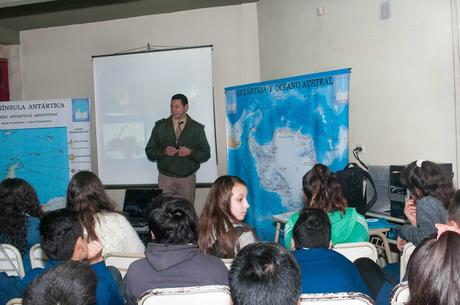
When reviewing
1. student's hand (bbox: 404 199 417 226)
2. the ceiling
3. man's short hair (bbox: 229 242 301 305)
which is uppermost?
the ceiling

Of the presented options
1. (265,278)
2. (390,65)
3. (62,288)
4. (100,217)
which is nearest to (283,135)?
(390,65)

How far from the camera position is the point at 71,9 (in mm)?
6289

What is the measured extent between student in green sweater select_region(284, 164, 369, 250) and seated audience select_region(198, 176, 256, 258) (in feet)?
1.50

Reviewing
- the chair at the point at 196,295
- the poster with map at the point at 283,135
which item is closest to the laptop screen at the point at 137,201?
the poster with map at the point at 283,135

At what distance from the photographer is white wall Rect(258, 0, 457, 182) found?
3.76 metres

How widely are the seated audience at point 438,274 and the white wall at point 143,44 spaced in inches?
212

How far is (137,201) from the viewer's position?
5426 millimetres

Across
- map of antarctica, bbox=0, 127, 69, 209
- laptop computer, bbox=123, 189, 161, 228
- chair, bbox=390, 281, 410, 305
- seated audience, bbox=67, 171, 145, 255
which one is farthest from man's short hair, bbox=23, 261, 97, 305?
map of antarctica, bbox=0, 127, 69, 209

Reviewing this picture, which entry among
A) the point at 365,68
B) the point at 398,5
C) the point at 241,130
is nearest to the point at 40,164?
the point at 241,130

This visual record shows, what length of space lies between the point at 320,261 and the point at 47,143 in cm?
527

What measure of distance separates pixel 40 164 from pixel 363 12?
433 centimetres

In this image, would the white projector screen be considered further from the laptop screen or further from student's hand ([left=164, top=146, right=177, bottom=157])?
the laptop screen

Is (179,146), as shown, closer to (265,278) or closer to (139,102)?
(139,102)

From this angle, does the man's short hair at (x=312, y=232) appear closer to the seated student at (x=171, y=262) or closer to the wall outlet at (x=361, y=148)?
the seated student at (x=171, y=262)
